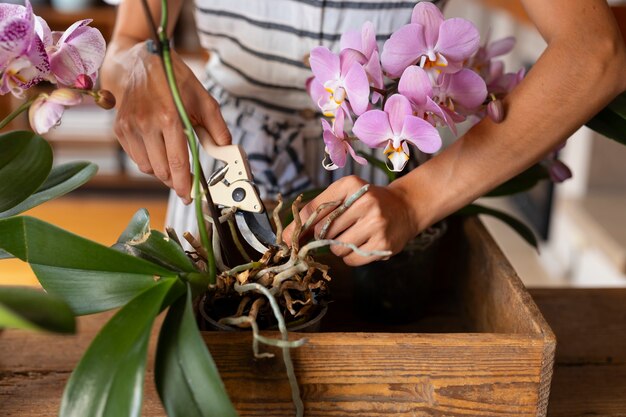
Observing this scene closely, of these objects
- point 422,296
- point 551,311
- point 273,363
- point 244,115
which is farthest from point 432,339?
point 244,115

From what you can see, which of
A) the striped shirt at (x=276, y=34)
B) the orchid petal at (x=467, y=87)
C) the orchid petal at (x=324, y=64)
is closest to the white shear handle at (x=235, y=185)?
the orchid petal at (x=324, y=64)

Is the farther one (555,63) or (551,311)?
(551,311)

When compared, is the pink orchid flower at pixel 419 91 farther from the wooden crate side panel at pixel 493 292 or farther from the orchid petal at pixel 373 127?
the wooden crate side panel at pixel 493 292

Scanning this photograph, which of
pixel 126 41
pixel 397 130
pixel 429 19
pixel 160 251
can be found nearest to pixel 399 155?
pixel 397 130

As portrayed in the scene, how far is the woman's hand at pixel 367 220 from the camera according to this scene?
68 cm

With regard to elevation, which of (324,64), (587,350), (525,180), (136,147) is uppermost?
(324,64)

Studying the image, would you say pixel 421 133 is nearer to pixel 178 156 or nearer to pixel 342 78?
pixel 342 78

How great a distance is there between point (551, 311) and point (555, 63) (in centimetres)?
40

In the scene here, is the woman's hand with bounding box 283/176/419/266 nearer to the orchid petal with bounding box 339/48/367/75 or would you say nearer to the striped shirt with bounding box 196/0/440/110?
the orchid petal with bounding box 339/48/367/75

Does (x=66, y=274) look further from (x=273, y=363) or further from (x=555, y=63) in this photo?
(x=555, y=63)

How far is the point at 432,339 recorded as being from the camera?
0.62 metres

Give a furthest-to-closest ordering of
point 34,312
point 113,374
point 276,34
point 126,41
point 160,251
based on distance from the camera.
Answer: point 276,34 < point 126,41 < point 160,251 < point 113,374 < point 34,312

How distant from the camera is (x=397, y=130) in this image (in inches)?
26.7

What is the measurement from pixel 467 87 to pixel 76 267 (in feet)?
1.29
